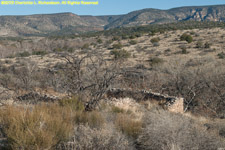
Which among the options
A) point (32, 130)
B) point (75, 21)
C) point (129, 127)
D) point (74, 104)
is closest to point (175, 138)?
point (129, 127)

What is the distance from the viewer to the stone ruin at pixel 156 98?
8207 millimetres

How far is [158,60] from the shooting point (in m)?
21.5

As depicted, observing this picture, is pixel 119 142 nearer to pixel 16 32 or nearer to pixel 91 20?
pixel 16 32

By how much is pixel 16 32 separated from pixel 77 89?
11165 centimetres

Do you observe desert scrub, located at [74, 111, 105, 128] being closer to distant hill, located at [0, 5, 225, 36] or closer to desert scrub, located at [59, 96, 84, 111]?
desert scrub, located at [59, 96, 84, 111]

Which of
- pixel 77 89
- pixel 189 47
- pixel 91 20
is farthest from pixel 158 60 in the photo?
pixel 91 20

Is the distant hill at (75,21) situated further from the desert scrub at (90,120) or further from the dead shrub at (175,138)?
the dead shrub at (175,138)

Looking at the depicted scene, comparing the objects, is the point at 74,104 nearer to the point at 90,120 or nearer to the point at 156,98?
the point at 90,120

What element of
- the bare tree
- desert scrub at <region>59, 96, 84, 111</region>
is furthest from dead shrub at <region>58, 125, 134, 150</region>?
the bare tree

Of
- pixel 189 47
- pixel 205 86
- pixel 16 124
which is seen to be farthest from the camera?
pixel 189 47

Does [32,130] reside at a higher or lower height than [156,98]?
higher

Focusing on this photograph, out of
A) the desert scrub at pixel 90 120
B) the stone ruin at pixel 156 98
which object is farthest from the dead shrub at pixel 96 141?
the stone ruin at pixel 156 98

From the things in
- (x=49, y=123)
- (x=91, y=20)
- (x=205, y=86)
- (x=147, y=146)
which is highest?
(x=91, y=20)

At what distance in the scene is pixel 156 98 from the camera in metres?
9.31
